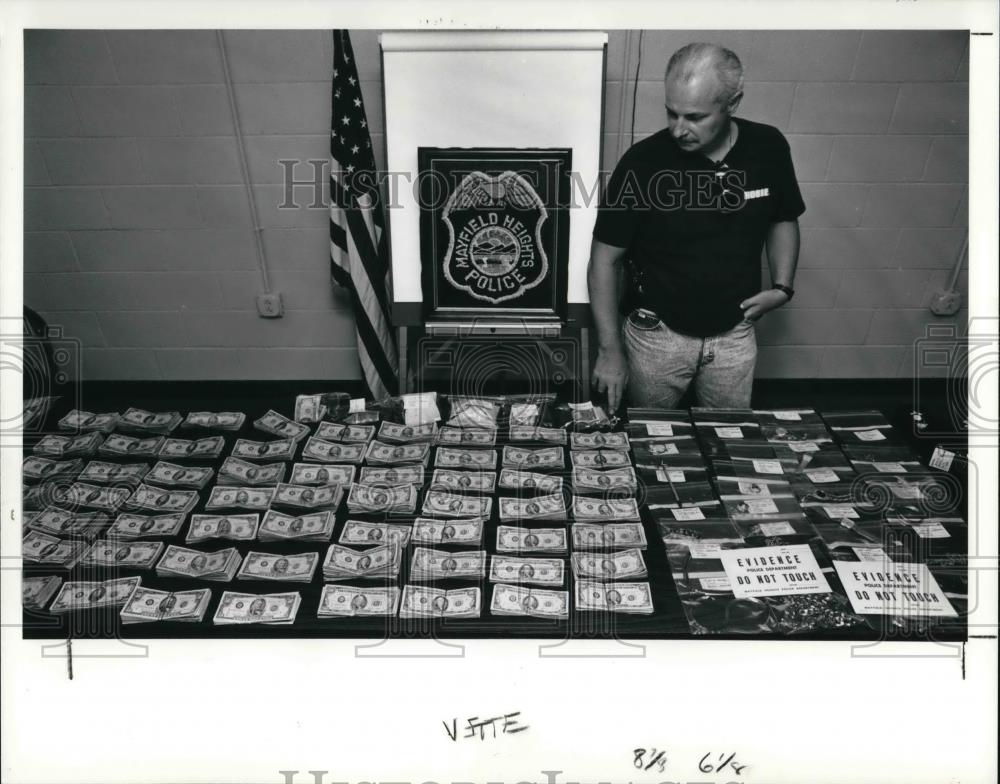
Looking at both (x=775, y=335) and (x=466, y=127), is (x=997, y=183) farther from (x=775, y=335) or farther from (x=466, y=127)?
(x=775, y=335)

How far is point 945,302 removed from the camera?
13.1ft

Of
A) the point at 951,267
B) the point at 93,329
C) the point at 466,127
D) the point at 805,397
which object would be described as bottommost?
the point at 805,397

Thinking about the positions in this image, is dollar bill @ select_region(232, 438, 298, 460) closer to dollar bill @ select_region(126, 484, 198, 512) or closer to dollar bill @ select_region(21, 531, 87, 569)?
dollar bill @ select_region(126, 484, 198, 512)

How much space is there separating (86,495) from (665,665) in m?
1.50

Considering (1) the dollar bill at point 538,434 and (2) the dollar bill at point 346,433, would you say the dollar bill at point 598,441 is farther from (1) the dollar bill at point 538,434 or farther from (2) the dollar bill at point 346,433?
(2) the dollar bill at point 346,433

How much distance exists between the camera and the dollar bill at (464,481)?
2012mm

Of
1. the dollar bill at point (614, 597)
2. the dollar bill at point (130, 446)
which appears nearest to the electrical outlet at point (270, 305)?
the dollar bill at point (130, 446)

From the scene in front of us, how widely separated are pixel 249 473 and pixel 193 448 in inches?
9.0

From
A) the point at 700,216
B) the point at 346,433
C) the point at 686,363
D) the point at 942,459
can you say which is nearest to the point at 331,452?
the point at 346,433

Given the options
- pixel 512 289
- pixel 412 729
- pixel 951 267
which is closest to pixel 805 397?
pixel 951 267

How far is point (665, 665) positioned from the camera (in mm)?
1518

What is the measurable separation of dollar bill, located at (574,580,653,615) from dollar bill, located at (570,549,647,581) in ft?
0.08

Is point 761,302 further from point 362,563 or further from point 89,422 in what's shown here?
point 89,422

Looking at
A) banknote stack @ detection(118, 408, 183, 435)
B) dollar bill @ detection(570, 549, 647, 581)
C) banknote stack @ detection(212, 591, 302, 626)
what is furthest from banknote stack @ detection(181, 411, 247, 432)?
dollar bill @ detection(570, 549, 647, 581)
